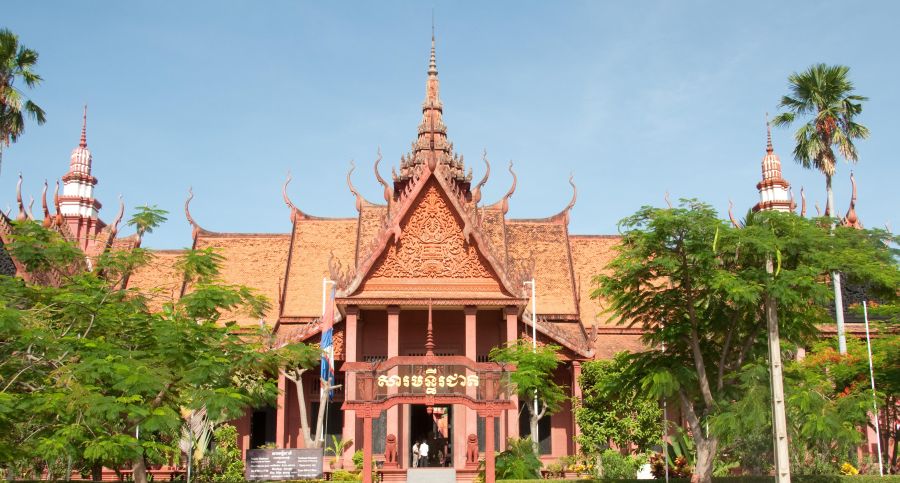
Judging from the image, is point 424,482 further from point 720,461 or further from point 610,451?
point 720,461

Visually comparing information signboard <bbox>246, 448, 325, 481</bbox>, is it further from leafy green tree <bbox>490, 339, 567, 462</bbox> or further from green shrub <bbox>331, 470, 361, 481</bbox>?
leafy green tree <bbox>490, 339, 567, 462</bbox>

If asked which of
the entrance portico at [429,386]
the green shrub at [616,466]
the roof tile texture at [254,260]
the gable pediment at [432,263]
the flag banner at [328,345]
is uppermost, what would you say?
the roof tile texture at [254,260]

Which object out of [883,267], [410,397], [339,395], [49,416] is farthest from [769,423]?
[339,395]

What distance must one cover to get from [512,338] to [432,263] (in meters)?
2.93

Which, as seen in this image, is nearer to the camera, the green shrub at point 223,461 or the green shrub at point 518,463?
the green shrub at point 518,463

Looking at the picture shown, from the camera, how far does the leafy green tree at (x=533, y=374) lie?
23.3m

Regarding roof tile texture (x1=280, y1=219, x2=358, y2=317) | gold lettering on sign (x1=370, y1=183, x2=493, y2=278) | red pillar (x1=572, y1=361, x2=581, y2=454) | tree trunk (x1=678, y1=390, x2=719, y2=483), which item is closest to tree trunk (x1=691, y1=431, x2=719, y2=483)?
tree trunk (x1=678, y1=390, x2=719, y2=483)

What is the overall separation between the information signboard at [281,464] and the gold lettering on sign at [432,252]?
252 inches

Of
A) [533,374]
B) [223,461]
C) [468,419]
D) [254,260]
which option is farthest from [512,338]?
[254,260]

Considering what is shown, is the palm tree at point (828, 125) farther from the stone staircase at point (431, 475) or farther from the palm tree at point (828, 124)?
the stone staircase at point (431, 475)

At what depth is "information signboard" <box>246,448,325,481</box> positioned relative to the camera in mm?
19812

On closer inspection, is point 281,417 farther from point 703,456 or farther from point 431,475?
point 703,456

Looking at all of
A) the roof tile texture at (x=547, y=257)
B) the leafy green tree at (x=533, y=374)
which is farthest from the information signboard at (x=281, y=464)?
the roof tile texture at (x=547, y=257)

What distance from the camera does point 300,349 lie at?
20.3 meters
